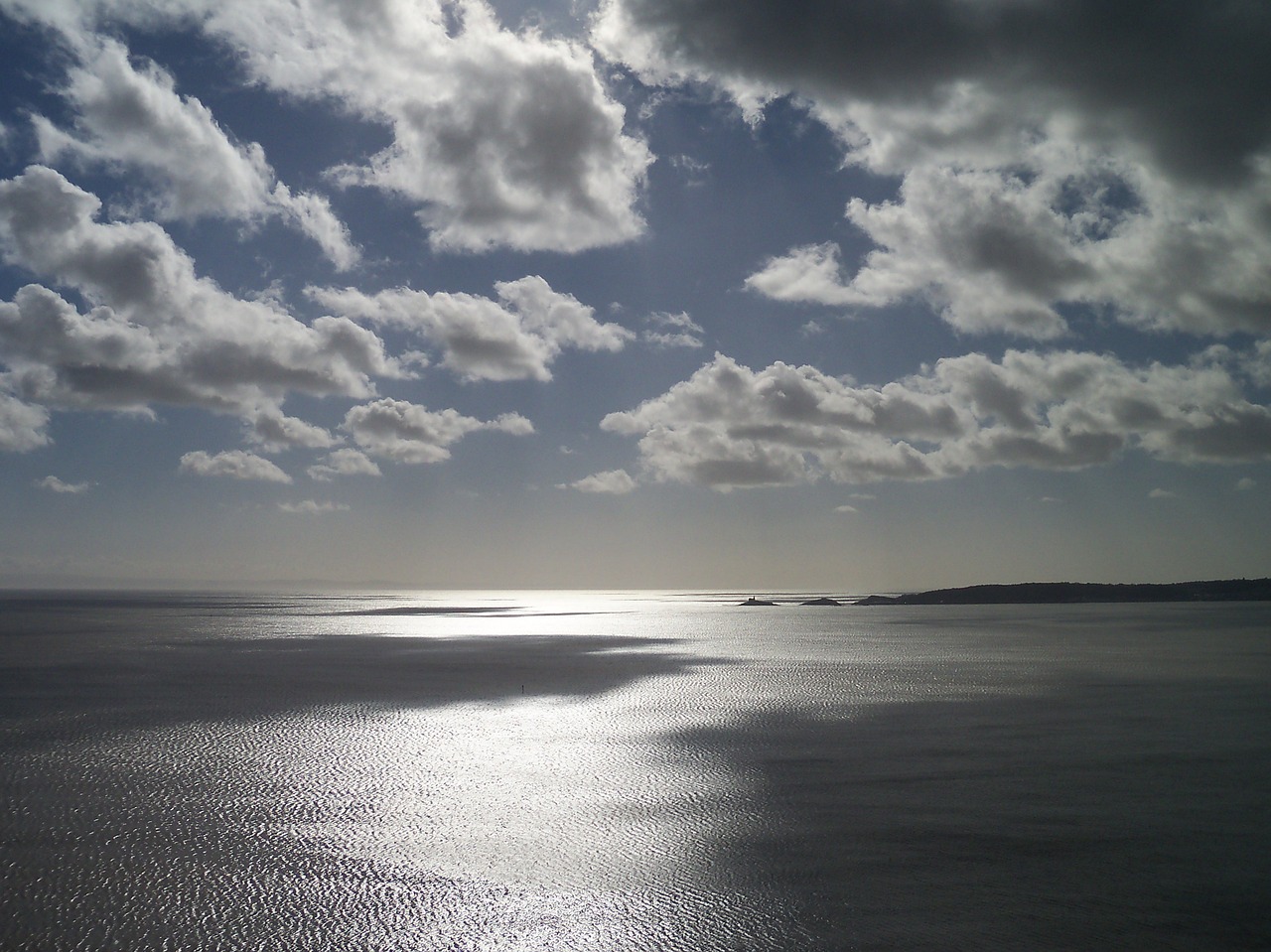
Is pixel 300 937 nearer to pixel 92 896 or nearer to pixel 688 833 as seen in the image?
pixel 92 896

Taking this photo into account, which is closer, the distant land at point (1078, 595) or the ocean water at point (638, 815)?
the ocean water at point (638, 815)

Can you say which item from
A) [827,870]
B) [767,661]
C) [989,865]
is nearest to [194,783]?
[827,870]

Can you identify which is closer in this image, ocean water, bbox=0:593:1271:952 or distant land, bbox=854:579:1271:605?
ocean water, bbox=0:593:1271:952

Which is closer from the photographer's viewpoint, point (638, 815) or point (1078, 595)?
point (638, 815)

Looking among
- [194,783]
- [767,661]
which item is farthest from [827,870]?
[767,661]

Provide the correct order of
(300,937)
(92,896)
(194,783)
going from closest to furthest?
(300,937)
(92,896)
(194,783)

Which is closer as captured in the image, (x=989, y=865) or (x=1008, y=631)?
(x=989, y=865)

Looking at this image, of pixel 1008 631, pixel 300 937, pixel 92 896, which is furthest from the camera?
pixel 1008 631
